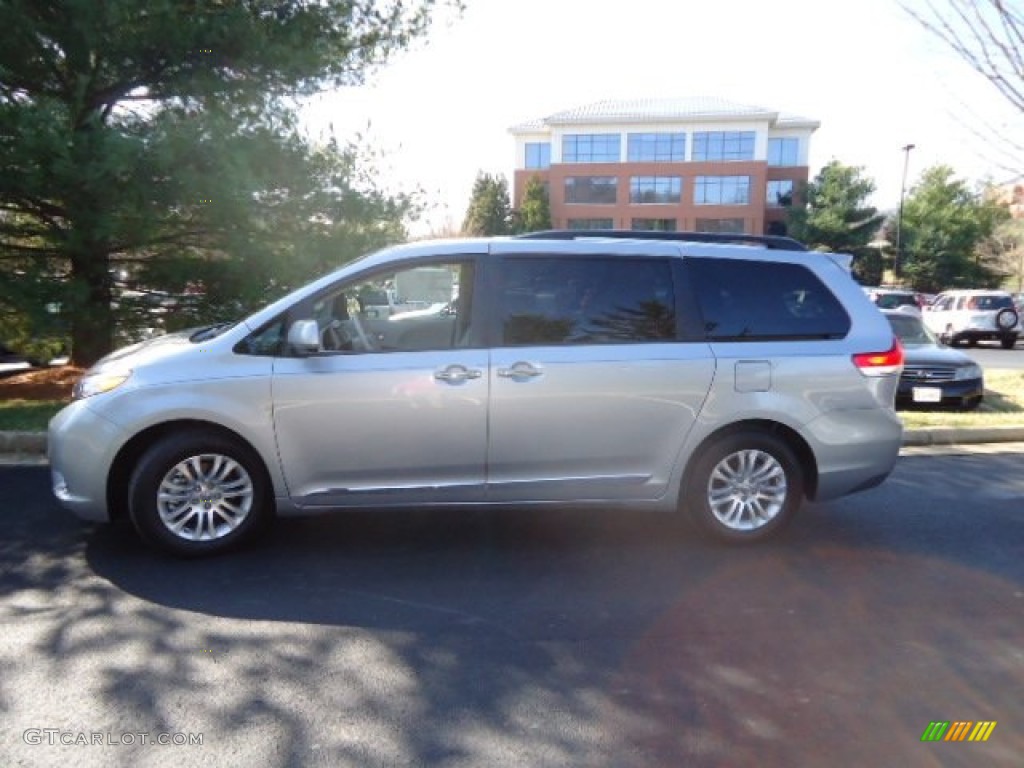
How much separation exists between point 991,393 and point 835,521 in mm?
7662

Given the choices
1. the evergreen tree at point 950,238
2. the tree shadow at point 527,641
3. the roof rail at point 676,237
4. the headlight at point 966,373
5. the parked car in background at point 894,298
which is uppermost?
the evergreen tree at point 950,238

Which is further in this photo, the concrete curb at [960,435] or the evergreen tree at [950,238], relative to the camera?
the evergreen tree at [950,238]

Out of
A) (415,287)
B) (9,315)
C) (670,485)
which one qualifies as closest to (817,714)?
(670,485)

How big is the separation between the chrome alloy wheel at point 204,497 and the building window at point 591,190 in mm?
55865

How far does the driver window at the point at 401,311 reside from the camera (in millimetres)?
4418

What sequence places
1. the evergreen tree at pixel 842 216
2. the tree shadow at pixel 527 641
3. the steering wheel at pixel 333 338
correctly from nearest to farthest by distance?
1. the tree shadow at pixel 527 641
2. the steering wheel at pixel 333 338
3. the evergreen tree at pixel 842 216

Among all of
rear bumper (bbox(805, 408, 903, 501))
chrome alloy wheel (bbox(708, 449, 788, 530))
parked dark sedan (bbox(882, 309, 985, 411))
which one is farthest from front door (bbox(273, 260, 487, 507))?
parked dark sedan (bbox(882, 309, 985, 411))

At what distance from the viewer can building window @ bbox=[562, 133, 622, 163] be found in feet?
187

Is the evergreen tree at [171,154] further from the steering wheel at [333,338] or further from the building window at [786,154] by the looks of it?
the building window at [786,154]

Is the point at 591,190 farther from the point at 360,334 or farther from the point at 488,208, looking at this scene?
the point at 360,334

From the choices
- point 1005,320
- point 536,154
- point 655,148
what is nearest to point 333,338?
point 1005,320

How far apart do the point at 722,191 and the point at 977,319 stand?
35.6 meters

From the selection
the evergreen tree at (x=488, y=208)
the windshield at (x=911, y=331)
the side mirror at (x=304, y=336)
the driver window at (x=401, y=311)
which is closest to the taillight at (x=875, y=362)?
the driver window at (x=401, y=311)

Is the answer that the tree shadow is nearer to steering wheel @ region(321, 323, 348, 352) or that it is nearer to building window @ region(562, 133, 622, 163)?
steering wheel @ region(321, 323, 348, 352)
